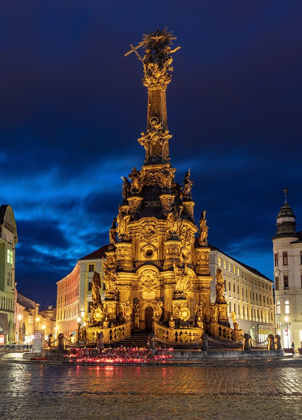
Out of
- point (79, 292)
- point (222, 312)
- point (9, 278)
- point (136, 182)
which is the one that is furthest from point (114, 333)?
point (79, 292)

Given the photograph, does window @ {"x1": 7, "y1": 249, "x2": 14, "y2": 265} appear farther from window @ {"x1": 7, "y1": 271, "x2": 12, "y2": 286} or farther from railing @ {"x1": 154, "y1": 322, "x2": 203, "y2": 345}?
railing @ {"x1": 154, "y1": 322, "x2": 203, "y2": 345}

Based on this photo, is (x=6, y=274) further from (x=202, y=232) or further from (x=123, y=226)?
(x=202, y=232)

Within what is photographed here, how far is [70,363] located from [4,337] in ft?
135

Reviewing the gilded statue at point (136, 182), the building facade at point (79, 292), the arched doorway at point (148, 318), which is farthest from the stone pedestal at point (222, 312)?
the building facade at point (79, 292)

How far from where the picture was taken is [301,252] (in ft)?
249

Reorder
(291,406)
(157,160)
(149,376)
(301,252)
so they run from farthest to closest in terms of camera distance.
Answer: (301,252) < (157,160) < (149,376) < (291,406)

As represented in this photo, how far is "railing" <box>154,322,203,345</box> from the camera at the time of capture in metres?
37.8

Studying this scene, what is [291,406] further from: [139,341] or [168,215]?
[168,215]

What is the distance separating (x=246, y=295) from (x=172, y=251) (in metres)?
57.6

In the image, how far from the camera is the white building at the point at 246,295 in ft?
272

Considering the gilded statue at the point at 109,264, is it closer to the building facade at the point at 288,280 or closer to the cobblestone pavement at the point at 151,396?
the cobblestone pavement at the point at 151,396

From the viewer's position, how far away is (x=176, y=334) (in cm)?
3812

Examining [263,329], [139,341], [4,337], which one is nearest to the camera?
[139,341]

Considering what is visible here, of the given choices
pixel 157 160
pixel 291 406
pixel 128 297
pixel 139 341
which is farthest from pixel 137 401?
pixel 157 160
